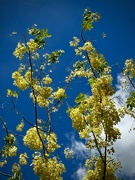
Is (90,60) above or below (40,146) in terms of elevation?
above

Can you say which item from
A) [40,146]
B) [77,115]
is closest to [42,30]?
[77,115]

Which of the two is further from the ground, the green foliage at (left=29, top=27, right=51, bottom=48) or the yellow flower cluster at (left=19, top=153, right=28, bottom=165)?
the green foliage at (left=29, top=27, right=51, bottom=48)

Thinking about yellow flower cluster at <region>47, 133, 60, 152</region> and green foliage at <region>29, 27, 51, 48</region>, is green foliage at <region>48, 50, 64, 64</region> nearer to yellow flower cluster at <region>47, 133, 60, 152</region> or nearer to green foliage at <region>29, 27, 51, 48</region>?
green foliage at <region>29, 27, 51, 48</region>

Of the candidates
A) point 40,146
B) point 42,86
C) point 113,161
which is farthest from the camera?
point 42,86

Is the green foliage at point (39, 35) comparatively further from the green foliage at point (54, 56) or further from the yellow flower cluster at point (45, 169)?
the yellow flower cluster at point (45, 169)

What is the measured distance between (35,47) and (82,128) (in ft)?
8.69

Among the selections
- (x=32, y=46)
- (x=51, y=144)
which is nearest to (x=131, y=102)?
(x=51, y=144)

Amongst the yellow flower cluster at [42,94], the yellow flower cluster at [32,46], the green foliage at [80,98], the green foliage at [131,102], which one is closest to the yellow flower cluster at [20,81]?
the yellow flower cluster at [42,94]

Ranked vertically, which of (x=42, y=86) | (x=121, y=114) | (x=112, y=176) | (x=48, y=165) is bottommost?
(x=112, y=176)

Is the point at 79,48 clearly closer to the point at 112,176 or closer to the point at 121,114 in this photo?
the point at 121,114

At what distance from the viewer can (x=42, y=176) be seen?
20.9 ft

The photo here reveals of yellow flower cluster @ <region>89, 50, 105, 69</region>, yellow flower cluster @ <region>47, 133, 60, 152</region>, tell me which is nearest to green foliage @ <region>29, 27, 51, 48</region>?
yellow flower cluster @ <region>89, 50, 105, 69</region>

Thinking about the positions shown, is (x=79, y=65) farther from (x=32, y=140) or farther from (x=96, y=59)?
(x=32, y=140)

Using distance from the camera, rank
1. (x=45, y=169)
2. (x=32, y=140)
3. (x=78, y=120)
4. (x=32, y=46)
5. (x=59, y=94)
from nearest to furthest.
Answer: (x=45, y=169), (x=78, y=120), (x=32, y=140), (x=32, y=46), (x=59, y=94)
